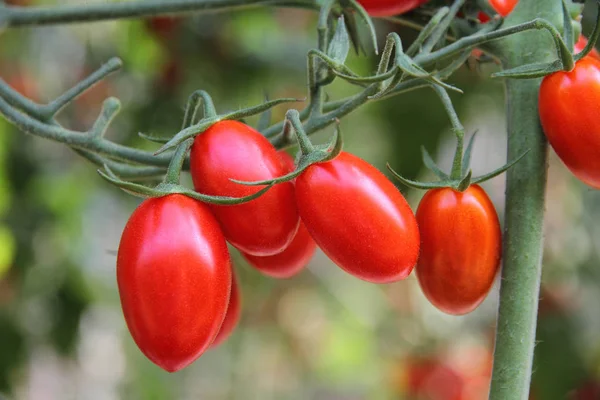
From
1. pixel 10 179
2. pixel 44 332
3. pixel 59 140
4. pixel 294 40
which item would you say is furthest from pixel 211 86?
pixel 59 140

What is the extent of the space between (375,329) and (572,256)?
66 cm

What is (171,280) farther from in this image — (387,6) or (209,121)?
(387,6)

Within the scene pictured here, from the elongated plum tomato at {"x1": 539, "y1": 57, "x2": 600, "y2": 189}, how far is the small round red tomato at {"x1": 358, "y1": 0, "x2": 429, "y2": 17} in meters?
0.14

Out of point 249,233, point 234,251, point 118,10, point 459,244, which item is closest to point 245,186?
point 249,233

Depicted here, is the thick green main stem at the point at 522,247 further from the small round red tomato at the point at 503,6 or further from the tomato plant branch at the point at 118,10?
the tomato plant branch at the point at 118,10

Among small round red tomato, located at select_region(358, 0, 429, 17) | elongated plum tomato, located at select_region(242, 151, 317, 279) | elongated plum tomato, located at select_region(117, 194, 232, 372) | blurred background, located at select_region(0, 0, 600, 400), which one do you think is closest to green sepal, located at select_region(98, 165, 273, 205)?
elongated plum tomato, located at select_region(117, 194, 232, 372)

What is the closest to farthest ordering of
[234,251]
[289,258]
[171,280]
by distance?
[171,280], [289,258], [234,251]

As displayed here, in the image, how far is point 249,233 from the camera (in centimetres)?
52

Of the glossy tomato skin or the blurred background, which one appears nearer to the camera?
the glossy tomato skin

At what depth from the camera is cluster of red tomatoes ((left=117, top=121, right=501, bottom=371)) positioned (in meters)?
0.50

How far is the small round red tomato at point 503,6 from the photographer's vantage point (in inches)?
24.3

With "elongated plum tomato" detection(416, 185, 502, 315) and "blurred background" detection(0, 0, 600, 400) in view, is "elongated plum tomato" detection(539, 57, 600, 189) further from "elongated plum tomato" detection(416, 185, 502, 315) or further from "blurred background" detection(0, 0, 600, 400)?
"blurred background" detection(0, 0, 600, 400)

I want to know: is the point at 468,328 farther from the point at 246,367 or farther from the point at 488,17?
the point at 488,17

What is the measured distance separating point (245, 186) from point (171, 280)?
0.25 feet
